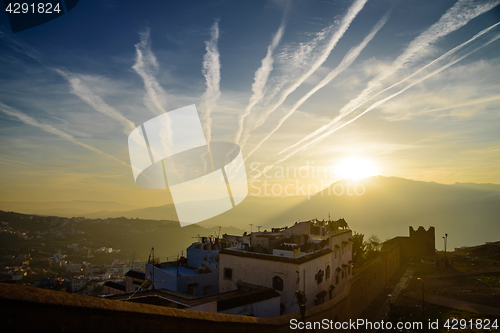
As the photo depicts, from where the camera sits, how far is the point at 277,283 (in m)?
16.5

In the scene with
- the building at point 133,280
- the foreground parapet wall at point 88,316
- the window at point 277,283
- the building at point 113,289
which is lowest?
the building at point 113,289

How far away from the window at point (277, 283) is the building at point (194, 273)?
21.4ft

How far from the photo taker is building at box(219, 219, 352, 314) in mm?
16141

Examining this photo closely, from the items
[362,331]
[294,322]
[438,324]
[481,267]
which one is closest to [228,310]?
[294,322]

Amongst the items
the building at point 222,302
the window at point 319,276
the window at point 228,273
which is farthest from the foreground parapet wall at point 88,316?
the window at point 319,276

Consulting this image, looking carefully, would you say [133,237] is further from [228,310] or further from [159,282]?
[228,310]

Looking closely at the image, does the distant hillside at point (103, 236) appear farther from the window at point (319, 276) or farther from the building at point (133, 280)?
the window at point (319, 276)

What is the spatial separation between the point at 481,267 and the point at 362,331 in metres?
21.4

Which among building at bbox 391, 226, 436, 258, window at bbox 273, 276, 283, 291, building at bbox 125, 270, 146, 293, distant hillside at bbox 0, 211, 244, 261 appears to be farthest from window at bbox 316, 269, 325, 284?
building at bbox 391, 226, 436, 258

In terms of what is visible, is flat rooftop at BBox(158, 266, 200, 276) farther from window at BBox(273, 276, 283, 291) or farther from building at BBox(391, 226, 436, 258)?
building at BBox(391, 226, 436, 258)

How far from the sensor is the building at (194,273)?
19812 millimetres

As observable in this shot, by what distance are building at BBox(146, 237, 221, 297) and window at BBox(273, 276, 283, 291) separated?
6.53m

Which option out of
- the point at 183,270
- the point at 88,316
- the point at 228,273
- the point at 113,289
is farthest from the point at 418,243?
the point at 88,316

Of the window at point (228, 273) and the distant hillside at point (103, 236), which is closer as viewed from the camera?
the window at point (228, 273)
